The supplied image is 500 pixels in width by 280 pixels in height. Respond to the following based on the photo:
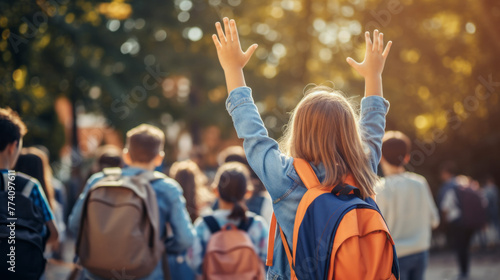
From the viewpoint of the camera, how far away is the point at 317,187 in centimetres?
227

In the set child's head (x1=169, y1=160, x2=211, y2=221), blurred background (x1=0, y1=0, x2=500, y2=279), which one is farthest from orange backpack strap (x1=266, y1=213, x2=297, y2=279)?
blurred background (x1=0, y1=0, x2=500, y2=279)

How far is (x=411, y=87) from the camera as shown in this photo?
54.9 feet

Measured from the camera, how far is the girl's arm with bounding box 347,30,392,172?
8.83 feet

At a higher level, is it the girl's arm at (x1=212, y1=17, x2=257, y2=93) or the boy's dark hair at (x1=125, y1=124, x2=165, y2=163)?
the girl's arm at (x1=212, y1=17, x2=257, y2=93)

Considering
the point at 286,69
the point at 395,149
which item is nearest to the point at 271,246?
the point at 395,149

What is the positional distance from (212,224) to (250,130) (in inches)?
75.1

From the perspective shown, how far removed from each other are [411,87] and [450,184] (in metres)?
7.50

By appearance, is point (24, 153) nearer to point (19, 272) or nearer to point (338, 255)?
point (19, 272)

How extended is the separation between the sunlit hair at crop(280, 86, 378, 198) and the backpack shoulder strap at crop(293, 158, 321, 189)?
43mm

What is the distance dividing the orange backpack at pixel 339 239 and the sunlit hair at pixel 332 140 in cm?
11

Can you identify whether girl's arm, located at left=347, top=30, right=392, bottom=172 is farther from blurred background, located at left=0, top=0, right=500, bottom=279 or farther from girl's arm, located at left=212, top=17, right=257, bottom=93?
blurred background, located at left=0, top=0, right=500, bottom=279

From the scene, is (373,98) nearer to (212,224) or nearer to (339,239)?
(339,239)

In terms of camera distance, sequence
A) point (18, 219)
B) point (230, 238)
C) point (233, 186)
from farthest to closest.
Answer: point (233, 186) < point (230, 238) < point (18, 219)

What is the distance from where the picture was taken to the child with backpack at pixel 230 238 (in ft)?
12.8
